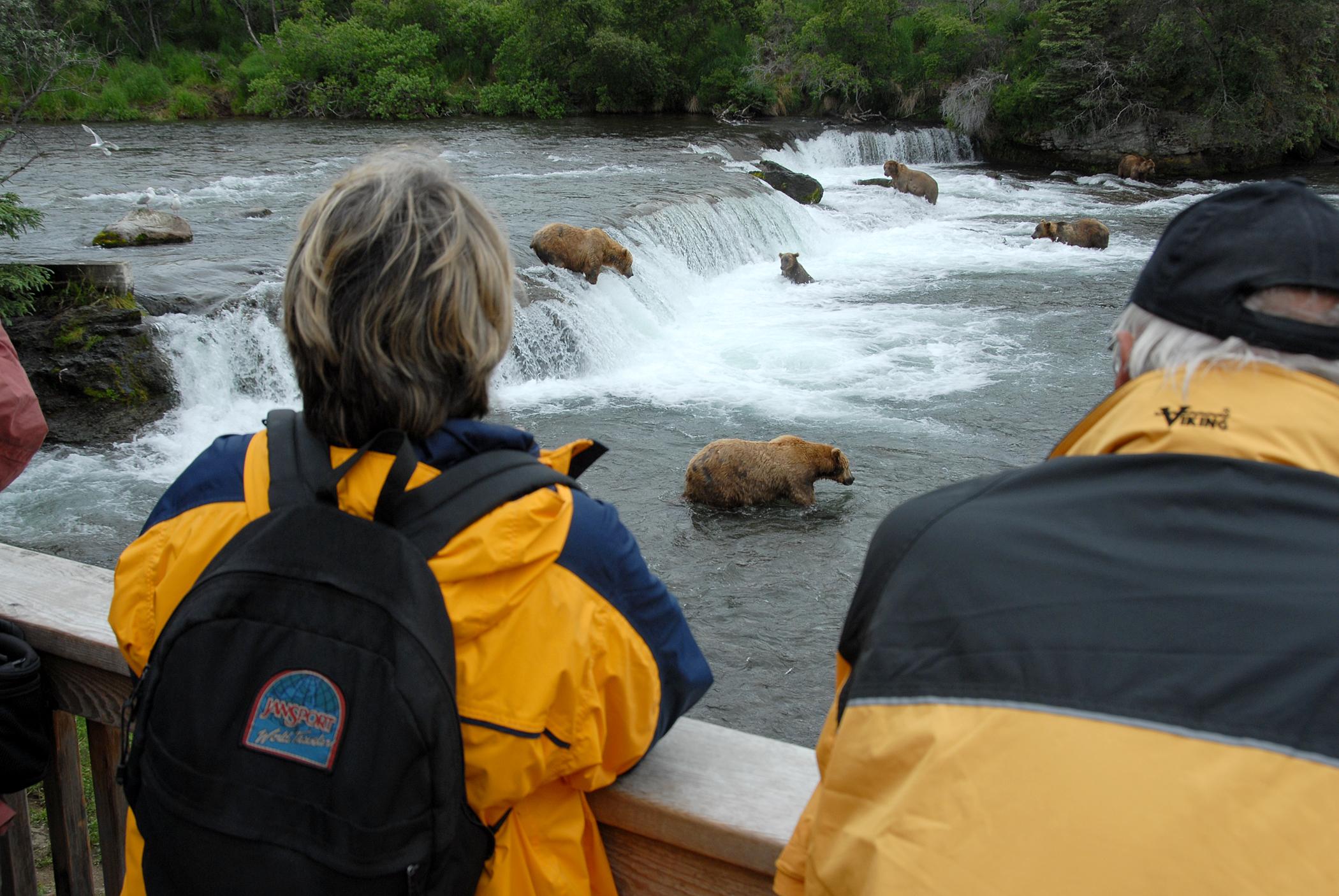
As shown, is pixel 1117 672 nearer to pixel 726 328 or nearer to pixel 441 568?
pixel 441 568

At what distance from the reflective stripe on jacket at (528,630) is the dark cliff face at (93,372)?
803 cm

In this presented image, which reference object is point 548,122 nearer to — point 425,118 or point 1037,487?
point 425,118

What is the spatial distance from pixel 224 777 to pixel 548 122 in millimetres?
29395

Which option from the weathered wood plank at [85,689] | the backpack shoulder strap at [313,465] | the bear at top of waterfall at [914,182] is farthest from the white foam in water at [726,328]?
the backpack shoulder strap at [313,465]

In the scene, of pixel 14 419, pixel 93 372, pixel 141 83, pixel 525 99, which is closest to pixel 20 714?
pixel 14 419

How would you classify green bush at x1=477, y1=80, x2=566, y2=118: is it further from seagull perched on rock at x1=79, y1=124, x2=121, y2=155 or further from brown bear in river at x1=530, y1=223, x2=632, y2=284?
brown bear in river at x1=530, y1=223, x2=632, y2=284

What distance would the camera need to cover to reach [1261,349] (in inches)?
42.2

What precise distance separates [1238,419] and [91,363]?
368 inches

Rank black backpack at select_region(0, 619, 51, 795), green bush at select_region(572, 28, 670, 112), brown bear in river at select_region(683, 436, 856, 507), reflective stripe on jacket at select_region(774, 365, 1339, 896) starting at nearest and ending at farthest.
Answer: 1. reflective stripe on jacket at select_region(774, 365, 1339, 896)
2. black backpack at select_region(0, 619, 51, 795)
3. brown bear in river at select_region(683, 436, 856, 507)
4. green bush at select_region(572, 28, 670, 112)

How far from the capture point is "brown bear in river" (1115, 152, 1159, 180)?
2531cm

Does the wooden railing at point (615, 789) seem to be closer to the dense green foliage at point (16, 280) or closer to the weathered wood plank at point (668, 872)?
the weathered wood plank at point (668, 872)

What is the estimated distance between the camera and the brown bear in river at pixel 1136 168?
2531 centimetres

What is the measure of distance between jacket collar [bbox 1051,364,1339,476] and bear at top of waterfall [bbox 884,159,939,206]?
20.2 m

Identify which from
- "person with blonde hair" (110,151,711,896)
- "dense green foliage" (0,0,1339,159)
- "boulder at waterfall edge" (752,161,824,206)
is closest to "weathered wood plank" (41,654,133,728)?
"person with blonde hair" (110,151,711,896)
